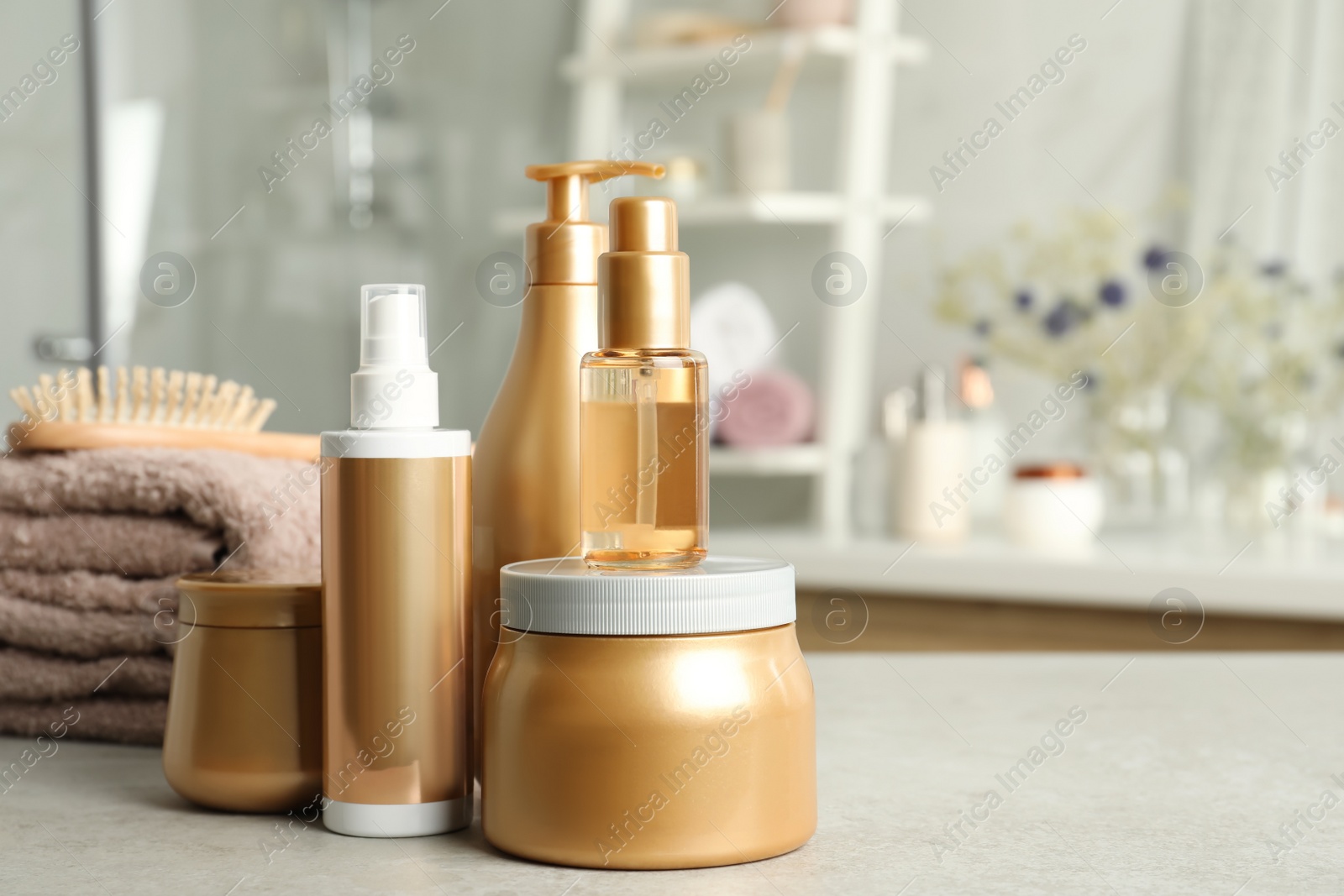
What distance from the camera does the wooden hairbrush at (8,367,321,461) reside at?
57cm

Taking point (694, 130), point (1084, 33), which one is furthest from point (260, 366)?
point (1084, 33)

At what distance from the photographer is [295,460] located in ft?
1.98

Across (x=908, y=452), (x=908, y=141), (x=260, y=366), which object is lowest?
(x=908, y=452)

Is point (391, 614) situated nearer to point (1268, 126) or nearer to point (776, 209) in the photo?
point (776, 209)

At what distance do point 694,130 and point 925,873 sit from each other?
1643 millimetres

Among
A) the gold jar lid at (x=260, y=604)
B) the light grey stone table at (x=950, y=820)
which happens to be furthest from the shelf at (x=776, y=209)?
the gold jar lid at (x=260, y=604)

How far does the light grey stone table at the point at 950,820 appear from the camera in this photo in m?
0.39

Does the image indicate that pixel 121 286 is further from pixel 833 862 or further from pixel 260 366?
pixel 833 862

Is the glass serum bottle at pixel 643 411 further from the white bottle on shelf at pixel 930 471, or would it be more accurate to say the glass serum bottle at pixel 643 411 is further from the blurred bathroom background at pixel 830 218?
the white bottle on shelf at pixel 930 471

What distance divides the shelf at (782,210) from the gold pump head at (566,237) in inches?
47.1

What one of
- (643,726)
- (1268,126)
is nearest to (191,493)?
(643,726)

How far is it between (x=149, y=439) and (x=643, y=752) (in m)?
0.31

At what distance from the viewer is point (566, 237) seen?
471 mm

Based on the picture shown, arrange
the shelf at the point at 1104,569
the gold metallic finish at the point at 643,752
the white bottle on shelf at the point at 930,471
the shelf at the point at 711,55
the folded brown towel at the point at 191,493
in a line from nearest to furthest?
the gold metallic finish at the point at 643,752, the folded brown towel at the point at 191,493, the shelf at the point at 1104,569, the white bottle on shelf at the point at 930,471, the shelf at the point at 711,55
